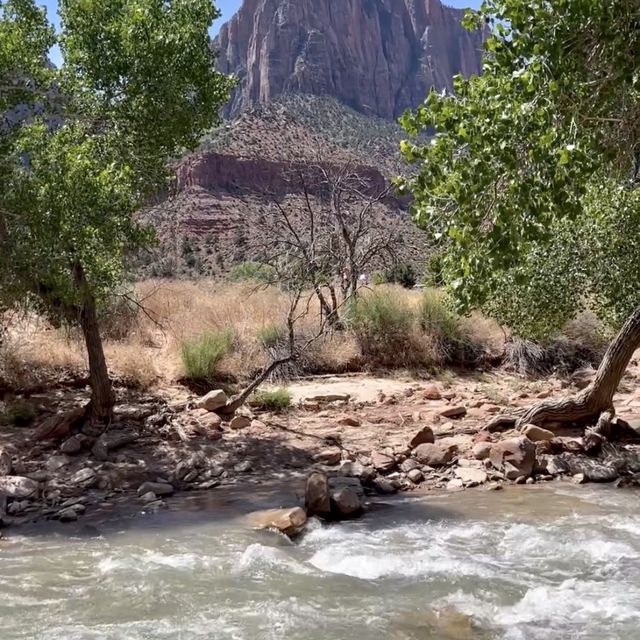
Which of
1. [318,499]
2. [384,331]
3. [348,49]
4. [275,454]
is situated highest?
[348,49]

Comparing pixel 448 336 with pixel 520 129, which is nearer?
pixel 520 129

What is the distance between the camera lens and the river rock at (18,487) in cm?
806

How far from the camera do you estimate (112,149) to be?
31.9ft

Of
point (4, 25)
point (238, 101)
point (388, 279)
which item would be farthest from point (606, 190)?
point (238, 101)

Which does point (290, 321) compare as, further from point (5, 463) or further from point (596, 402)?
point (5, 463)

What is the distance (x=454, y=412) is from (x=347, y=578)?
251 inches

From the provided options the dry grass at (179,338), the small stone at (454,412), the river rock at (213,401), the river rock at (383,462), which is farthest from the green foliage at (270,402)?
the river rock at (383,462)

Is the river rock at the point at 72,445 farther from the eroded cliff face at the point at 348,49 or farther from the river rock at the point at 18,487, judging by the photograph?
the eroded cliff face at the point at 348,49

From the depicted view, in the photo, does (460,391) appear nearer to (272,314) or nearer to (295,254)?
(272,314)

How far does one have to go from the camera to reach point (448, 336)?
→ 15.8 metres

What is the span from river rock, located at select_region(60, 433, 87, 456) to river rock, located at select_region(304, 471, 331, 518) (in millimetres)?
3410

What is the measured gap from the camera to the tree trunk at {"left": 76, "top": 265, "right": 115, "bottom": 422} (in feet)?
31.7

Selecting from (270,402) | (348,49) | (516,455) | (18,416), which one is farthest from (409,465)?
(348,49)

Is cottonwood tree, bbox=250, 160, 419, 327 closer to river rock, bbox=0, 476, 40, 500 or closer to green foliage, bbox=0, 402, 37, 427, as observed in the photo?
green foliage, bbox=0, 402, 37, 427
